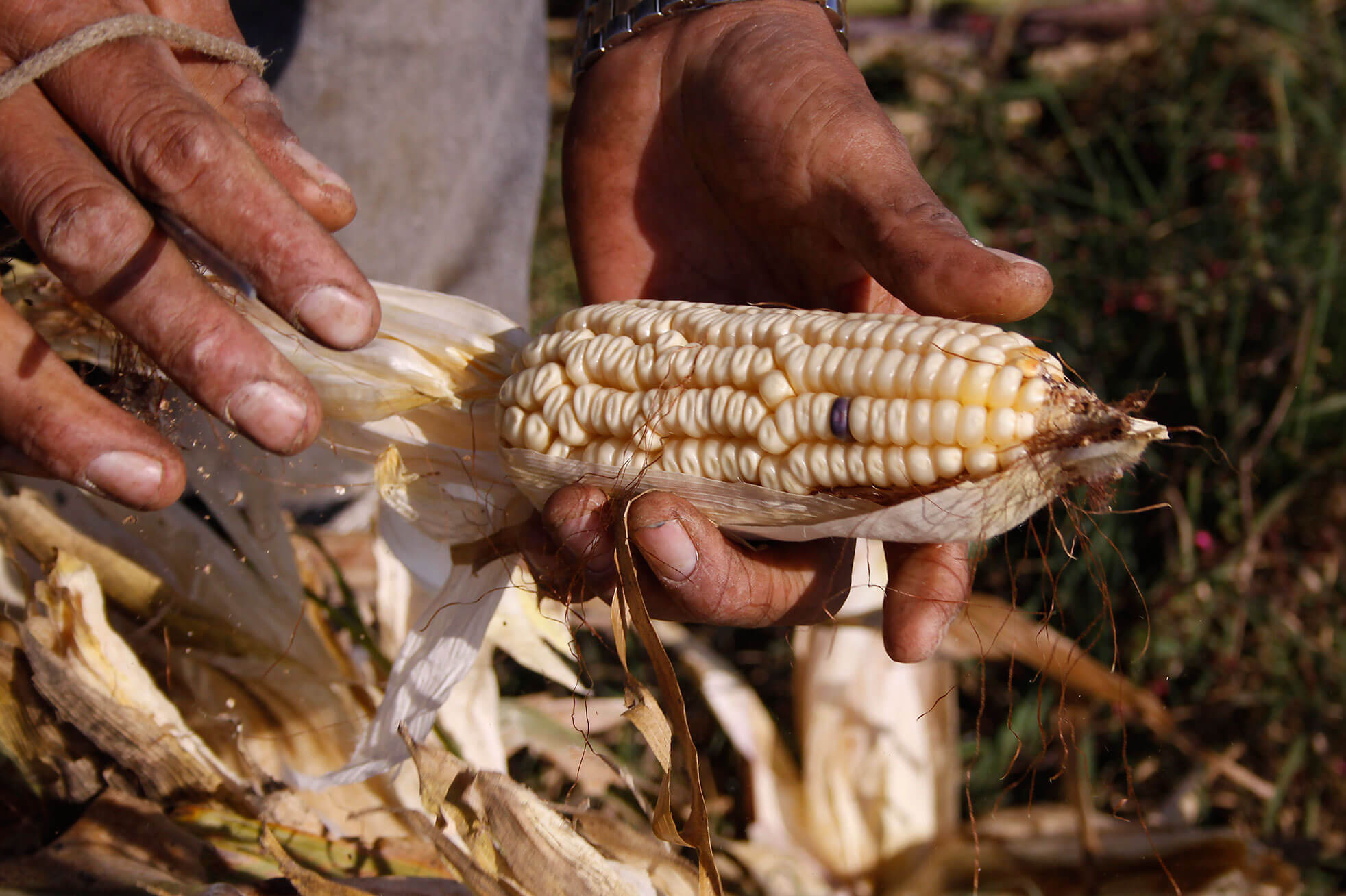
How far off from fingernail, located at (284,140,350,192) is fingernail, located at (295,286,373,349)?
0.39m

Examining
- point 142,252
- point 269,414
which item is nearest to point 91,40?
point 142,252

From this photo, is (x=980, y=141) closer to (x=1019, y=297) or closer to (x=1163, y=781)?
(x=1163, y=781)

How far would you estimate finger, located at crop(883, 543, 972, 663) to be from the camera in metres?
1.71

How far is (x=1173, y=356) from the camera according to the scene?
3.48 meters

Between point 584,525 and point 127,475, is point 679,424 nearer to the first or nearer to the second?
point 584,525

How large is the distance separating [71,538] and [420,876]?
3.76 feet

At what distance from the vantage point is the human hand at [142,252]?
4.10ft

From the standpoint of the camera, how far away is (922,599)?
5.66 ft

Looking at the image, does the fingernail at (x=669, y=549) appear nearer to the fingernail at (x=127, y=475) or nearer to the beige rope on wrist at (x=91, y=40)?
the fingernail at (x=127, y=475)

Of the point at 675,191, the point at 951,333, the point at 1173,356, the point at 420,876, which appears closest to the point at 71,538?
the point at 420,876

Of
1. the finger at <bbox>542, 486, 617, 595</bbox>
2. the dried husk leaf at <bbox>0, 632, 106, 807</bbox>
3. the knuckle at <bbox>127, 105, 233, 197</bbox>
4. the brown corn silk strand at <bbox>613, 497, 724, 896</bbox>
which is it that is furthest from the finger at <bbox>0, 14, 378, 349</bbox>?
the dried husk leaf at <bbox>0, 632, 106, 807</bbox>

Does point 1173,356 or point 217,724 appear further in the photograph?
point 1173,356

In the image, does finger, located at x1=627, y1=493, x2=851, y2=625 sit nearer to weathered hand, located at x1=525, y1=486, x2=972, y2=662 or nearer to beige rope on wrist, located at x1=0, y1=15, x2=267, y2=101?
weathered hand, located at x1=525, y1=486, x2=972, y2=662

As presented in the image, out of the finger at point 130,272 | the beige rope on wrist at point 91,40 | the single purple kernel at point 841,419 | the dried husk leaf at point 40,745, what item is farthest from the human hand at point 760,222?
the dried husk leaf at point 40,745
